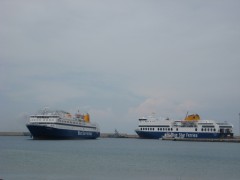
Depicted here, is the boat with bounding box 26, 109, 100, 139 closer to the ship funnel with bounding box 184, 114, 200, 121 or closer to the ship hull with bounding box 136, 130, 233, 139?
the ship hull with bounding box 136, 130, 233, 139

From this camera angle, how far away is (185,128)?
306 feet

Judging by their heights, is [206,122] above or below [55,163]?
above

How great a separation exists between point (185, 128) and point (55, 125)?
33.6 m

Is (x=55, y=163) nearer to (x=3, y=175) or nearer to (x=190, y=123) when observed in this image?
(x=3, y=175)

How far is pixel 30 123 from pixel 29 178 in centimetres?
5302

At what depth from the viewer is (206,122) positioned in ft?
301

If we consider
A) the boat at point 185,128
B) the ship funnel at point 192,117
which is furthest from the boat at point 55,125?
the ship funnel at point 192,117

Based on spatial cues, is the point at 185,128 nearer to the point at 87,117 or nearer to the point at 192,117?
the point at 192,117

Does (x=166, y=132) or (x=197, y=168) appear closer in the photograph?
(x=197, y=168)

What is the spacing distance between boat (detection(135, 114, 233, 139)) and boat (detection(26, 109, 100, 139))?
18966 mm

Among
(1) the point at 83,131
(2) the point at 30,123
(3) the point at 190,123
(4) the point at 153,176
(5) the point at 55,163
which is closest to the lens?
(4) the point at 153,176

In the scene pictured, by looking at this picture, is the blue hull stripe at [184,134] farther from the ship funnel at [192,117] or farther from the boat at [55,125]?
the boat at [55,125]

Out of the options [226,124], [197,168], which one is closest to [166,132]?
[226,124]

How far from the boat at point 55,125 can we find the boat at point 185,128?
747 inches
